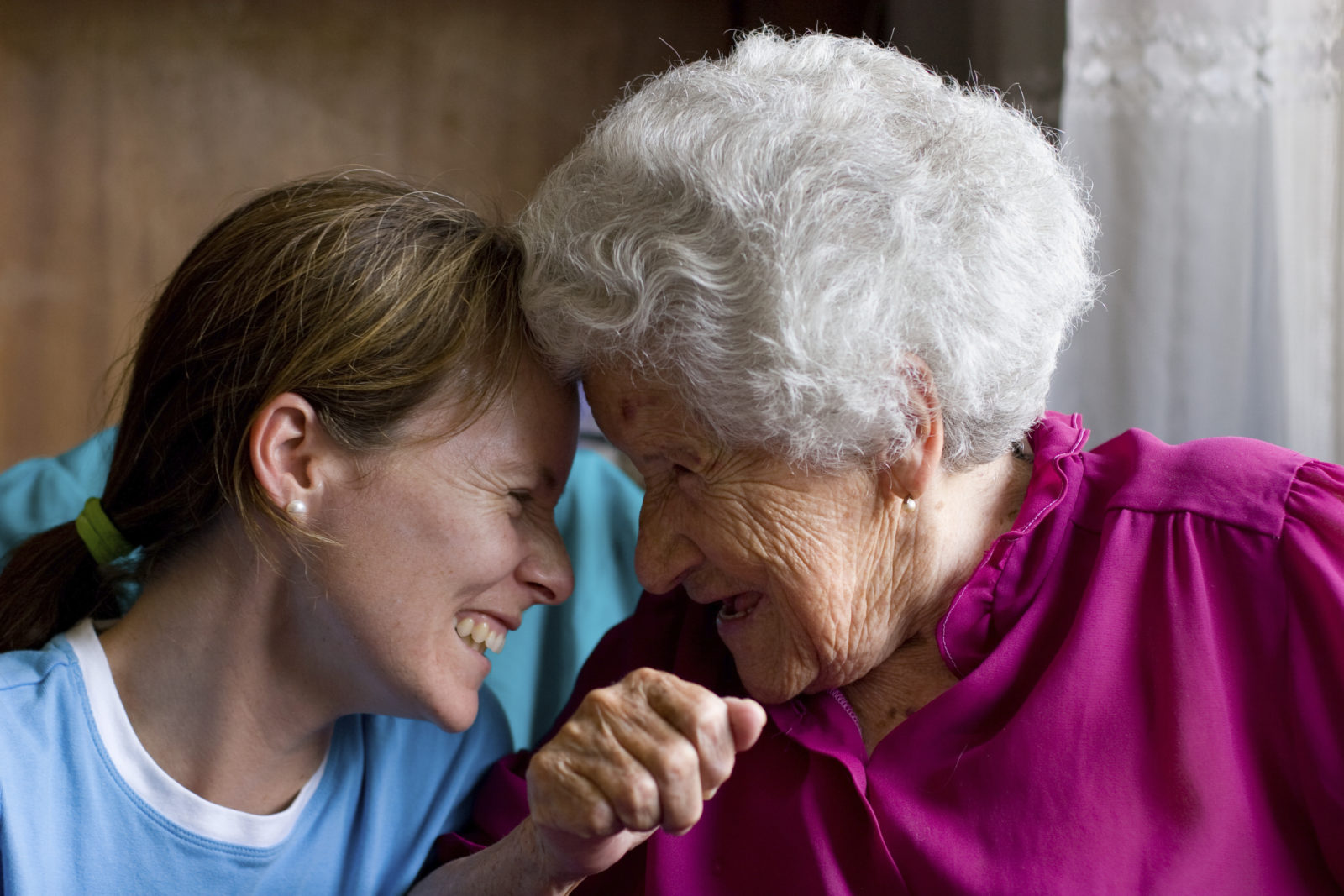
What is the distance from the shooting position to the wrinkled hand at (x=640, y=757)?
84 cm

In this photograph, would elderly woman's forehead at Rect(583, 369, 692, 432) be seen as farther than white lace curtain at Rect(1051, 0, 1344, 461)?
No

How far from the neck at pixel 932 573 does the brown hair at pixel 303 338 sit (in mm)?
468

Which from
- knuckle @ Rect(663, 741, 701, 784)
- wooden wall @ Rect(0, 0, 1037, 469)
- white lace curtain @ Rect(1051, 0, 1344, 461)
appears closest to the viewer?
knuckle @ Rect(663, 741, 701, 784)

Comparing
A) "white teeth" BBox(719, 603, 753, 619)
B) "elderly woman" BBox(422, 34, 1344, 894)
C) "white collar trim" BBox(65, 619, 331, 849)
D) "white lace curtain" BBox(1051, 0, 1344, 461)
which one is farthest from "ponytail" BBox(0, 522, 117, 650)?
"white lace curtain" BBox(1051, 0, 1344, 461)

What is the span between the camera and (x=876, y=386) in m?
1.03

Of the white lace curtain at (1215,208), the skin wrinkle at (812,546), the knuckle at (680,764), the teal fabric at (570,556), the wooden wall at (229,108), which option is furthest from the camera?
the wooden wall at (229,108)

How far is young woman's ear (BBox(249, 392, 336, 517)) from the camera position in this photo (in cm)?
113

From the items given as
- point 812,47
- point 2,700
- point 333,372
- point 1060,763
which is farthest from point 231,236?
point 1060,763

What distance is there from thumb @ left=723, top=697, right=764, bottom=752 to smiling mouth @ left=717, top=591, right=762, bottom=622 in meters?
0.32

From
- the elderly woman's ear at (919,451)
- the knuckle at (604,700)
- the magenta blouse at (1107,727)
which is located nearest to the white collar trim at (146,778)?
the magenta blouse at (1107,727)

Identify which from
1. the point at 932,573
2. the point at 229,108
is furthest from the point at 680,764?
the point at 229,108

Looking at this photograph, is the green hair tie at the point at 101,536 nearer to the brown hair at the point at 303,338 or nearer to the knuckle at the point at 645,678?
the brown hair at the point at 303,338

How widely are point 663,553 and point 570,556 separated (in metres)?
0.52

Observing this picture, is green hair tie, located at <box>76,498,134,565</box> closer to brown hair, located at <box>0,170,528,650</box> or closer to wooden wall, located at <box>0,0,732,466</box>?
brown hair, located at <box>0,170,528,650</box>
